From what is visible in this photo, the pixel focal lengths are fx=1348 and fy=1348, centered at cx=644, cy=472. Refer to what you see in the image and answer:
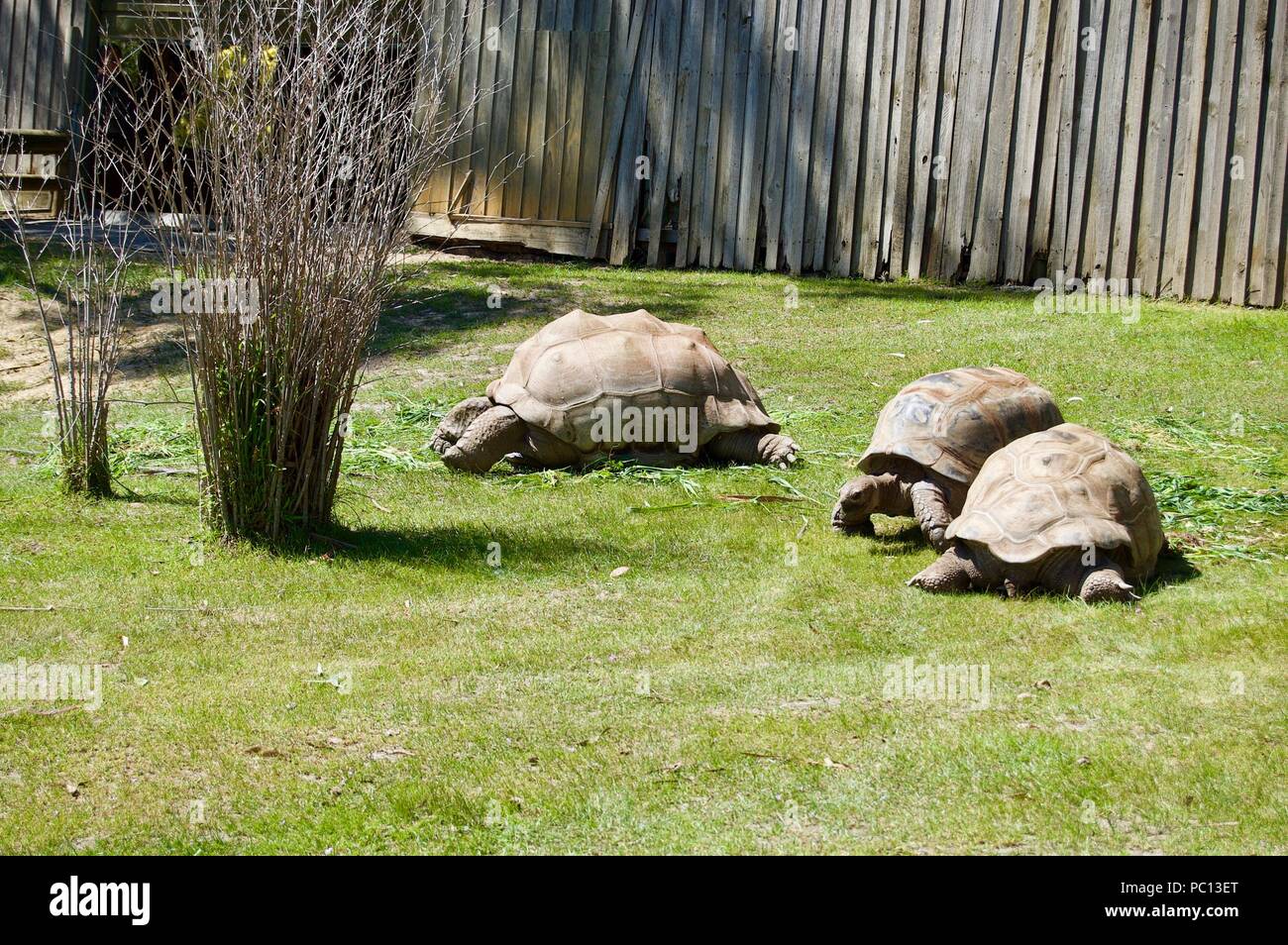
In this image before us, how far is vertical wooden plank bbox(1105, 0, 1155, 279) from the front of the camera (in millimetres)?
13453

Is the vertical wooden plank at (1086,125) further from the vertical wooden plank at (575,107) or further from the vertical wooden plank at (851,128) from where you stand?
the vertical wooden plank at (575,107)

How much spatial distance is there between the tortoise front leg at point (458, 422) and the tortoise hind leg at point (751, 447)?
1656mm

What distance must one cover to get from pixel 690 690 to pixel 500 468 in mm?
4230

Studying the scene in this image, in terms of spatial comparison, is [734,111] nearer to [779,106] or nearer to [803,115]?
[779,106]

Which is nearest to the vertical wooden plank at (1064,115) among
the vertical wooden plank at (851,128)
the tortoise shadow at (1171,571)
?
the vertical wooden plank at (851,128)

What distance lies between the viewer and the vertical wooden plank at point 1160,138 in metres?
13.3

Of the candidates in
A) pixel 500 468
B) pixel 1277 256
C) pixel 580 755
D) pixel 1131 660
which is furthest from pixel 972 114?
pixel 580 755

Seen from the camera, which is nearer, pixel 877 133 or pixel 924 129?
pixel 924 129

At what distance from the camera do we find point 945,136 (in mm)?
14430

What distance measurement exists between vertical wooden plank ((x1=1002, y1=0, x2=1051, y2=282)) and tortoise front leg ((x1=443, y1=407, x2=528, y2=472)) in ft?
23.7

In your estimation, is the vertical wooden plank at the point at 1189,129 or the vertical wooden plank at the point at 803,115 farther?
the vertical wooden plank at the point at 803,115

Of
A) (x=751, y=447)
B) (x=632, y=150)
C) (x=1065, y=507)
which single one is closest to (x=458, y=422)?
(x=751, y=447)

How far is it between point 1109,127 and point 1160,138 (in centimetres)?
52

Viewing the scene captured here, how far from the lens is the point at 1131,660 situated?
5727mm
